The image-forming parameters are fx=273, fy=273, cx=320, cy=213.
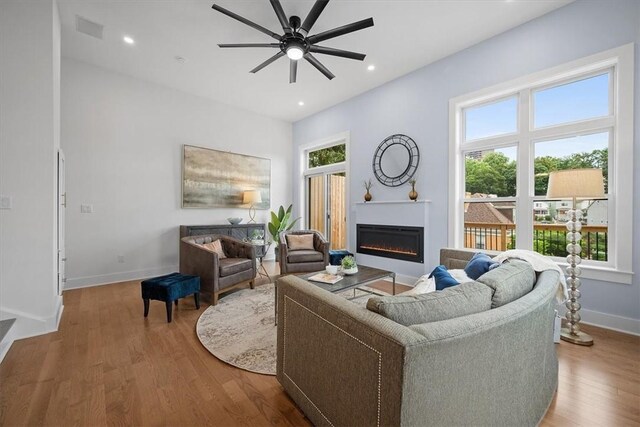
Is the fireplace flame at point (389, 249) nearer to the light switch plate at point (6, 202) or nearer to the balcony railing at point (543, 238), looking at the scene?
the balcony railing at point (543, 238)

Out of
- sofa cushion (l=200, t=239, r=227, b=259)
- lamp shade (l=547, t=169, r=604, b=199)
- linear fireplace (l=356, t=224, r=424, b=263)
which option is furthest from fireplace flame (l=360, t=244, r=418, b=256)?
sofa cushion (l=200, t=239, r=227, b=259)

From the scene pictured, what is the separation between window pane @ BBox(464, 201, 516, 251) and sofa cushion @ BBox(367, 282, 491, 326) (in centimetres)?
267

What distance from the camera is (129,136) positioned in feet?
14.4

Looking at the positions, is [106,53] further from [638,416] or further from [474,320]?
[638,416]

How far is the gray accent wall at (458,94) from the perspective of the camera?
102 inches

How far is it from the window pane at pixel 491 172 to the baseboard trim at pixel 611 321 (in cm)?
144

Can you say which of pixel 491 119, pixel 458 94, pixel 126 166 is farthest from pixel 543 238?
pixel 126 166

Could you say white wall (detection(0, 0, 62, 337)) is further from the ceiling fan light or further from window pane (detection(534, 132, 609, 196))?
window pane (detection(534, 132, 609, 196))

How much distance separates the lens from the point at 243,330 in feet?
8.50

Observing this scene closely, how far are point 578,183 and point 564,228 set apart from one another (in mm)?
922

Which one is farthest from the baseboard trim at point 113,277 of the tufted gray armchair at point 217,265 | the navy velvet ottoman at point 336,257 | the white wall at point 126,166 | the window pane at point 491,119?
the window pane at point 491,119

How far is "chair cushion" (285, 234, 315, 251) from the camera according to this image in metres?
4.41

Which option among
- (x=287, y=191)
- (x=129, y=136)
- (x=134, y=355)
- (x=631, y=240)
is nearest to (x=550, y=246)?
(x=631, y=240)

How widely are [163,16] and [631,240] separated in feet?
17.2
